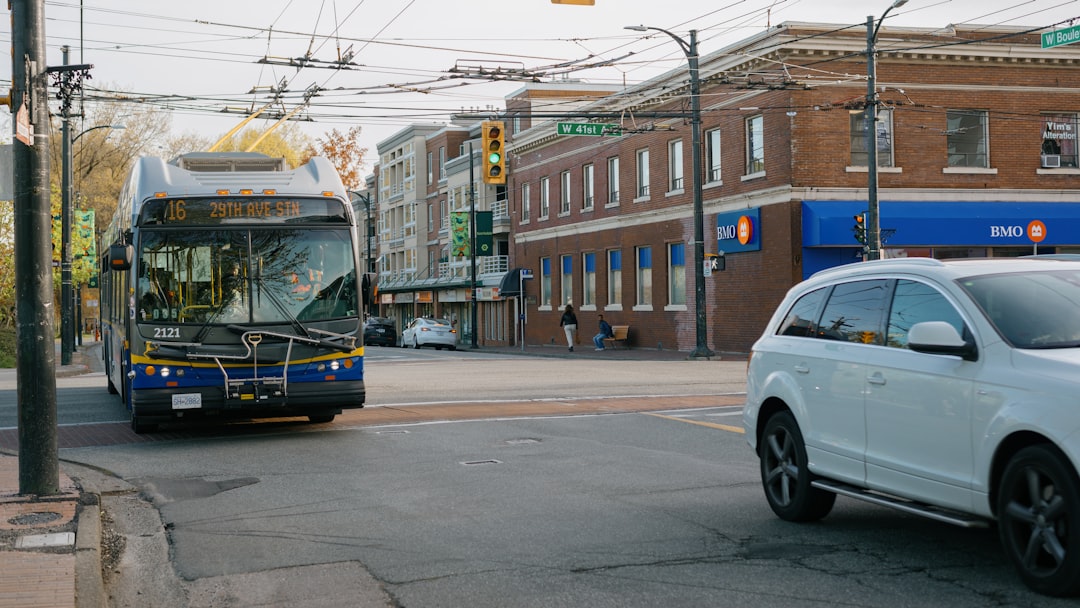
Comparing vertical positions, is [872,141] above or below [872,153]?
above

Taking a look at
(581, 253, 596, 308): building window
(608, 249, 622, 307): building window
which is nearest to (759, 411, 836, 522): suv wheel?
(608, 249, 622, 307): building window

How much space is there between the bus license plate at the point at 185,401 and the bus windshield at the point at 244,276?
817 millimetres

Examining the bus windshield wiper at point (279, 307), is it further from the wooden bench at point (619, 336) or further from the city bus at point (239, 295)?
the wooden bench at point (619, 336)

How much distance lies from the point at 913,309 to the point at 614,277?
38888 millimetres

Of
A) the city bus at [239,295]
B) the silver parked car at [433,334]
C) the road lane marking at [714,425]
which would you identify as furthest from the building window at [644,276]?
the city bus at [239,295]

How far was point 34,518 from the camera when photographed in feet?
26.4

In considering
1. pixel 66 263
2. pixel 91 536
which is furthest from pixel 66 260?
pixel 91 536

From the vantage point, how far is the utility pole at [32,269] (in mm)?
8812

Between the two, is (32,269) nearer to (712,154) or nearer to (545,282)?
(712,154)

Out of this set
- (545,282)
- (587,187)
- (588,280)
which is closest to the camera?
(587,187)

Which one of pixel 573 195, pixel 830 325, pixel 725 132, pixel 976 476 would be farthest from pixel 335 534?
pixel 573 195

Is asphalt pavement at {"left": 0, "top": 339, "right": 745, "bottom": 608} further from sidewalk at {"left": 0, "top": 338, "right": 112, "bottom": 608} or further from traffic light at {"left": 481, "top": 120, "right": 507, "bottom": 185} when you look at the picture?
traffic light at {"left": 481, "top": 120, "right": 507, "bottom": 185}

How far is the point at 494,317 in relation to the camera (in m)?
60.9

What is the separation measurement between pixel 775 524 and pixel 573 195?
41.8 m
